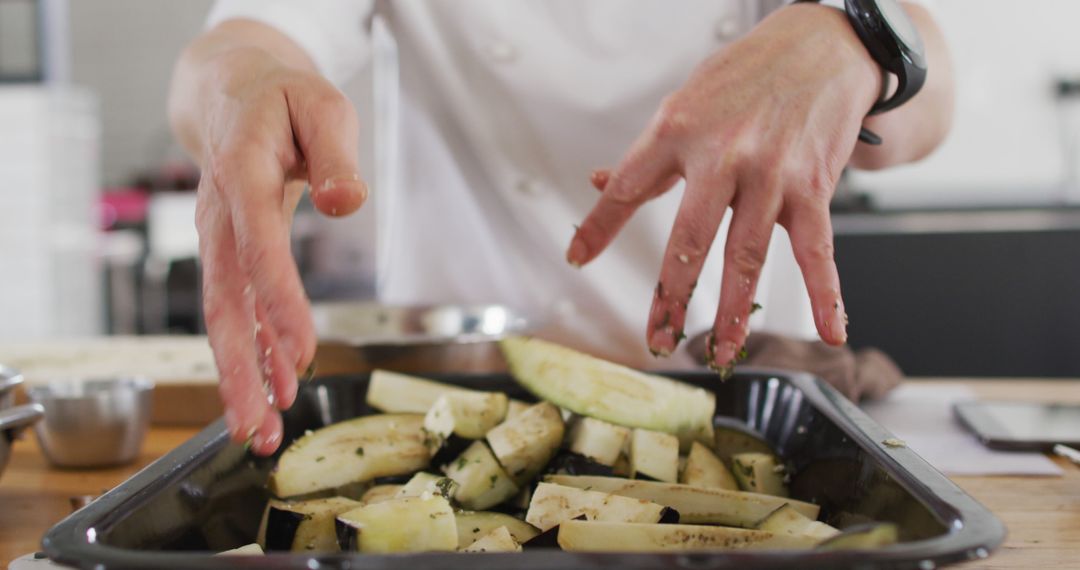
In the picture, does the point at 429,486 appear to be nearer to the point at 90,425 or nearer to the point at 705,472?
the point at 705,472

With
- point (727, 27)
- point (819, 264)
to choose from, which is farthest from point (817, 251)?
point (727, 27)

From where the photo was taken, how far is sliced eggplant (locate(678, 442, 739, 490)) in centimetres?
76

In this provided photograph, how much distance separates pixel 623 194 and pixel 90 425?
2.12ft

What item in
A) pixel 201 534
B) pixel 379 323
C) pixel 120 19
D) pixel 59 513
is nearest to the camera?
pixel 201 534

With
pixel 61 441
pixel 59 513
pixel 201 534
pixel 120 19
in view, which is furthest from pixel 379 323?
pixel 120 19

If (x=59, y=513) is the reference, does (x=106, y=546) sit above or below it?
above

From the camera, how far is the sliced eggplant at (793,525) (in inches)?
23.4

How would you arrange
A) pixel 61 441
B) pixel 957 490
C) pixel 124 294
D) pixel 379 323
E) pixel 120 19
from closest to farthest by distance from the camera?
1. pixel 957 490
2. pixel 61 441
3. pixel 379 323
4. pixel 124 294
5. pixel 120 19

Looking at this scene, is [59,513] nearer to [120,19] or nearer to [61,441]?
[61,441]

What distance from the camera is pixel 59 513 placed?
86 cm

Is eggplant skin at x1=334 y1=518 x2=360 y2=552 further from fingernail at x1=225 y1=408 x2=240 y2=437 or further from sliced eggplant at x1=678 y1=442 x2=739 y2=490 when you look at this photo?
sliced eggplant at x1=678 y1=442 x2=739 y2=490

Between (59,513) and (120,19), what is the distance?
6654mm

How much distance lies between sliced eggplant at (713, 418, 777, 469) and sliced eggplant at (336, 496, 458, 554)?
328 millimetres

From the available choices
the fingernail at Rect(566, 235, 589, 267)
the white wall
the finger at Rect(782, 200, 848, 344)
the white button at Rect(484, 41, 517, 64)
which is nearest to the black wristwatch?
the finger at Rect(782, 200, 848, 344)
